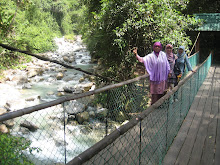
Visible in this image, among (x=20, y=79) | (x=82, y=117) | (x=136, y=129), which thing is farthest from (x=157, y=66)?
(x=20, y=79)

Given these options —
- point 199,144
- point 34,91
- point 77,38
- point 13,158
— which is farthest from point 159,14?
point 77,38

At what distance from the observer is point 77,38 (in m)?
23.5

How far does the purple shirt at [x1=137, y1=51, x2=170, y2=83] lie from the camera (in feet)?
11.4

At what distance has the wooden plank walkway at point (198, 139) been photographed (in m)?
2.30

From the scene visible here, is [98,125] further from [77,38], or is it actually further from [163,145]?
[77,38]

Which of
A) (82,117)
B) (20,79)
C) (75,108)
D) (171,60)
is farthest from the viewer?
(20,79)

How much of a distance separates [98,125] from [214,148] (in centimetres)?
318

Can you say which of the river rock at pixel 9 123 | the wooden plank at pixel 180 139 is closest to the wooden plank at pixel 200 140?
the wooden plank at pixel 180 139

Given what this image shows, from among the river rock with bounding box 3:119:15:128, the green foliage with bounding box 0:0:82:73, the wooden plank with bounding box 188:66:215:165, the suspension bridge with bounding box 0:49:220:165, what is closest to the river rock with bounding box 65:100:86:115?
the suspension bridge with bounding box 0:49:220:165

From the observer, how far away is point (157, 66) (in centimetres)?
349

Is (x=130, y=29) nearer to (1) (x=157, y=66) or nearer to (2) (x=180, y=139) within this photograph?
(1) (x=157, y=66)

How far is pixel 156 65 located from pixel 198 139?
126 cm

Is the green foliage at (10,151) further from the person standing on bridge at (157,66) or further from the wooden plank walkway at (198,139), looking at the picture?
the person standing on bridge at (157,66)

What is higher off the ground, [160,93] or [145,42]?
[145,42]
